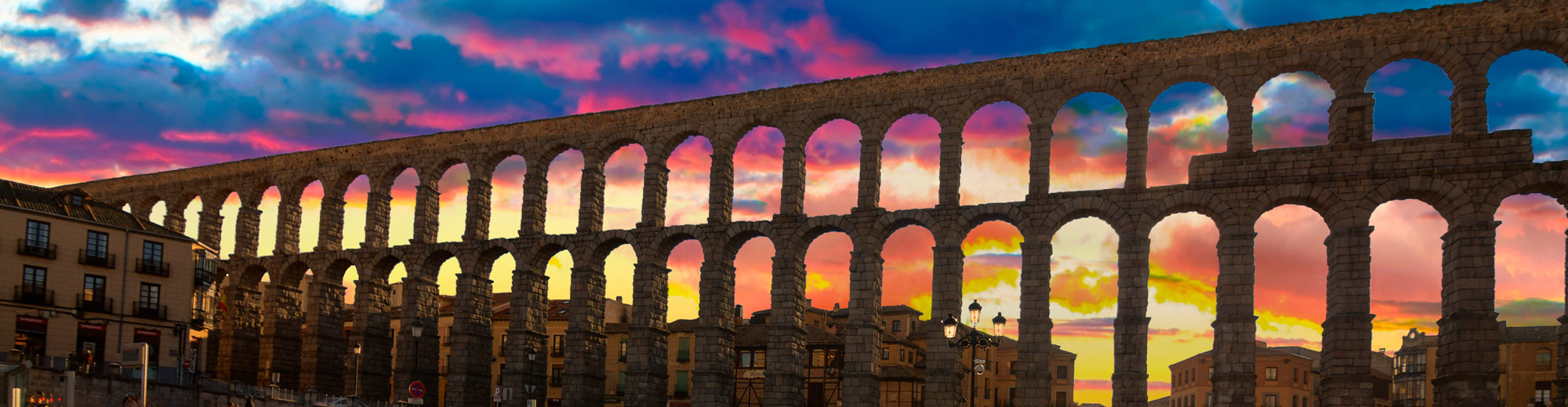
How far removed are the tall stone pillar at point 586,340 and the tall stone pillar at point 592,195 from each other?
164 cm

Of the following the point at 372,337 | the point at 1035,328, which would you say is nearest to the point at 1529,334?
the point at 1035,328

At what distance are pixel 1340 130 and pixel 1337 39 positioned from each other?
3196mm

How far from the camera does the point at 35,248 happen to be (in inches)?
2128

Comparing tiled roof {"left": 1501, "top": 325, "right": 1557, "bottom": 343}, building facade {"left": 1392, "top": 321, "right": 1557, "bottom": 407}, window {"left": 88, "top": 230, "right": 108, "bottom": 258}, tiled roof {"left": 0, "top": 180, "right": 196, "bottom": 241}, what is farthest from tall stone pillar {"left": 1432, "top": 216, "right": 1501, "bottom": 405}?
window {"left": 88, "top": 230, "right": 108, "bottom": 258}

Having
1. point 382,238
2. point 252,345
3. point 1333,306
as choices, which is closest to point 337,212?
point 382,238

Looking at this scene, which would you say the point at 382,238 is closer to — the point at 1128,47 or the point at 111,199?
the point at 111,199

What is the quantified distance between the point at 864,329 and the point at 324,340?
96.8 feet

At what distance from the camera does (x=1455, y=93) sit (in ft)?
148

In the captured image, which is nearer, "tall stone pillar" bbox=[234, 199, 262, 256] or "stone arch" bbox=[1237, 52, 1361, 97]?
"stone arch" bbox=[1237, 52, 1361, 97]

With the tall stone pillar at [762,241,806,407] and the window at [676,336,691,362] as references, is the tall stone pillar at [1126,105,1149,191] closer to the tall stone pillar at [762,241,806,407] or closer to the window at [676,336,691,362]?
the tall stone pillar at [762,241,806,407]

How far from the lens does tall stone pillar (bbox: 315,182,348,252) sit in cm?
6688

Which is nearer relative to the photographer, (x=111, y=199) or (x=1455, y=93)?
(x=1455, y=93)

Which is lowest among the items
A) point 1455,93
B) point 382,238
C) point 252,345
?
point 252,345

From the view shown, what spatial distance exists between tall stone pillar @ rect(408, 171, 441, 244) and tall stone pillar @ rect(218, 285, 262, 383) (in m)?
12.5
